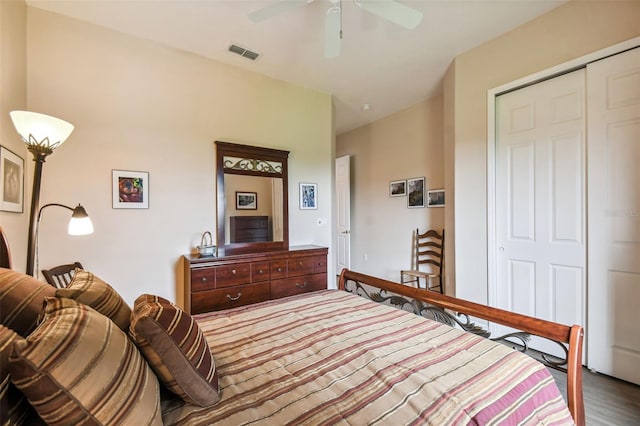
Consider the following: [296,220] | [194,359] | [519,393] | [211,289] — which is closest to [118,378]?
[194,359]

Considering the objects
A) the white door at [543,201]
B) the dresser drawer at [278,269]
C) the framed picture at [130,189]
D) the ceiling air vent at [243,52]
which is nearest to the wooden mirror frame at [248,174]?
the dresser drawer at [278,269]

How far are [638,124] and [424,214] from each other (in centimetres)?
229

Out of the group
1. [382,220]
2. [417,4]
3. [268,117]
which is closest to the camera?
[417,4]

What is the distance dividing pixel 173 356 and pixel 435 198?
3665mm

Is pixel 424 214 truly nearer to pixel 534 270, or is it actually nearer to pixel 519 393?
pixel 534 270

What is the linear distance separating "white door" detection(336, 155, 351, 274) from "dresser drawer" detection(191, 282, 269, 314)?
94.4 inches

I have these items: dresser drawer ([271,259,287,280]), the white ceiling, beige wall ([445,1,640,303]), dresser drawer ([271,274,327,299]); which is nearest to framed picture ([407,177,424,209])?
beige wall ([445,1,640,303])

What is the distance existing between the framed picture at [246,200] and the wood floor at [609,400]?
3.11 meters

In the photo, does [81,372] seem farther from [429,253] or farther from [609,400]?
[429,253]

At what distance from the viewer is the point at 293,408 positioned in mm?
869

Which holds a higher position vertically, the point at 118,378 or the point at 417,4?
the point at 417,4

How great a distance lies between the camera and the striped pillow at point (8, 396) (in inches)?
22.5

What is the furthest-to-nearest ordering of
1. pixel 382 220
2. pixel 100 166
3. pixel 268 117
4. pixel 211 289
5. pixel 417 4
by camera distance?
1. pixel 382 220
2. pixel 268 117
3. pixel 211 289
4. pixel 100 166
5. pixel 417 4

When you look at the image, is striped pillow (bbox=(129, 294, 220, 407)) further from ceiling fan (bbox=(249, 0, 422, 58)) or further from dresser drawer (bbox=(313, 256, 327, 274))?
dresser drawer (bbox=(313, 256, 327, 274))
